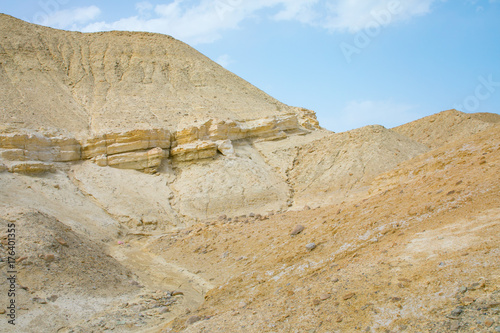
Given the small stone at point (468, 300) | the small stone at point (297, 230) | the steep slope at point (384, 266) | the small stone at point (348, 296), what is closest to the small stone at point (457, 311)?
the steep slope at point (384, 266)

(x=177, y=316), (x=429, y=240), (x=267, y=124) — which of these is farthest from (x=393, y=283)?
(x=267, y=124)

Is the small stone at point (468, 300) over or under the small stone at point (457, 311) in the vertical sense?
over

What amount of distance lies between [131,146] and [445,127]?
896 inches

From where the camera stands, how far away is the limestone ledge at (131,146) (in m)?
17.5

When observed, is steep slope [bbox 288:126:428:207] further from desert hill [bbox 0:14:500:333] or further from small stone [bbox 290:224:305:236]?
small stone [bbox 290:224:305:236]

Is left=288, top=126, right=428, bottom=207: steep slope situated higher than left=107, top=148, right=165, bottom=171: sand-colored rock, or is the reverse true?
left=107, top=148, right=165, bottom=171: sand-colored rock

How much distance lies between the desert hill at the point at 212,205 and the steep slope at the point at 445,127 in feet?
0.59

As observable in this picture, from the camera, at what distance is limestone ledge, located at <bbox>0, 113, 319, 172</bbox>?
17.5 m

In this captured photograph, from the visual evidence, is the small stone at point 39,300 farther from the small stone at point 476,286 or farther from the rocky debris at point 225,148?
the rocky debris at point 225,148

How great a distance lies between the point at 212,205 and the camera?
17.5 m

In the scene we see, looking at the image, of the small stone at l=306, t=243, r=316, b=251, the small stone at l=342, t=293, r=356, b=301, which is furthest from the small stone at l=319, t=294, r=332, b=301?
the small stone at l=306, t=243, r=316, b=251

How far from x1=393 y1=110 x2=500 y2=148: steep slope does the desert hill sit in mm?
181

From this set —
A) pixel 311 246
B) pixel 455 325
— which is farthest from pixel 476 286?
pixel 311 246

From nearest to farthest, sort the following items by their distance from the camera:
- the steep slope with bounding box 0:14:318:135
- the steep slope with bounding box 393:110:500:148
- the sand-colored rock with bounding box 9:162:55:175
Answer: the sand-colored rock with bounding box 9:162:55:175, the steep slope with bounding box 0:14:318:135, the steep slope with bounding box 393:110:500:148
